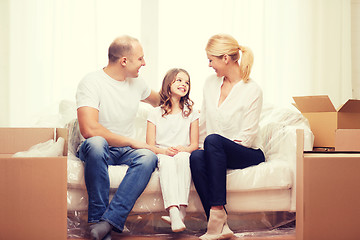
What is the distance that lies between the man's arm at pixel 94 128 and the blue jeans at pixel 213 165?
32 centimetres

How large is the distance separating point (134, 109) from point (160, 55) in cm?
98

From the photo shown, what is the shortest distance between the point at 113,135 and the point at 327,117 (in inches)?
43.7

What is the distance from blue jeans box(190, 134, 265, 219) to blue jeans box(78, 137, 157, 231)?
20 centimetres

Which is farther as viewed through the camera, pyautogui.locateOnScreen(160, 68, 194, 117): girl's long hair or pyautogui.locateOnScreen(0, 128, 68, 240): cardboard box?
pyautogui.locateOnScreen(160, 68, 194, 117): girl's long hair

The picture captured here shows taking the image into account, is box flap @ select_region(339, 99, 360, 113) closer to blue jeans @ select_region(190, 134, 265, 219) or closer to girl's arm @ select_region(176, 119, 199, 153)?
blue jeans @ select_region(190, 134, 265, 219)

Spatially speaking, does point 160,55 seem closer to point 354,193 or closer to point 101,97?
point 101,97

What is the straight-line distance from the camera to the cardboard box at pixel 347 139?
188 cm

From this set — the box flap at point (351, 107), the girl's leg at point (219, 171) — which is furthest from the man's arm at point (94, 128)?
the box flap at point (351, 107)

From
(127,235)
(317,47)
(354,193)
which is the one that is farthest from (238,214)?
(317,47)

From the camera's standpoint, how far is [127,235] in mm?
1999

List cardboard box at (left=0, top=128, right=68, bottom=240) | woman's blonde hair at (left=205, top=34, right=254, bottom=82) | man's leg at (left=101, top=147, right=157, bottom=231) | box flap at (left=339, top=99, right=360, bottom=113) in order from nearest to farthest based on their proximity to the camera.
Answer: cardboard box at (left=0, top=128, right=68, bottom=240)
man's leg at (left=101, top=147, right=157, bottom=231)
woman's blonde hair at (left=205, top=34, right=254, bottom=82)
box flap at (left=339, top=99, right=360, bottom=113)

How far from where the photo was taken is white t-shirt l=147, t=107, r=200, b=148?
2.19m

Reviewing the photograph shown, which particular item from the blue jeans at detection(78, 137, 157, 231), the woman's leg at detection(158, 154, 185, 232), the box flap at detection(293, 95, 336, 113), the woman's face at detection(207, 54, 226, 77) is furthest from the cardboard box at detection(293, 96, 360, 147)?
the blue jeans at detection(78, 137, 157, 231)

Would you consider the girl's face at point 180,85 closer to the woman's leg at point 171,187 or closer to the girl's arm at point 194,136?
the girl's arm at point 194,136
